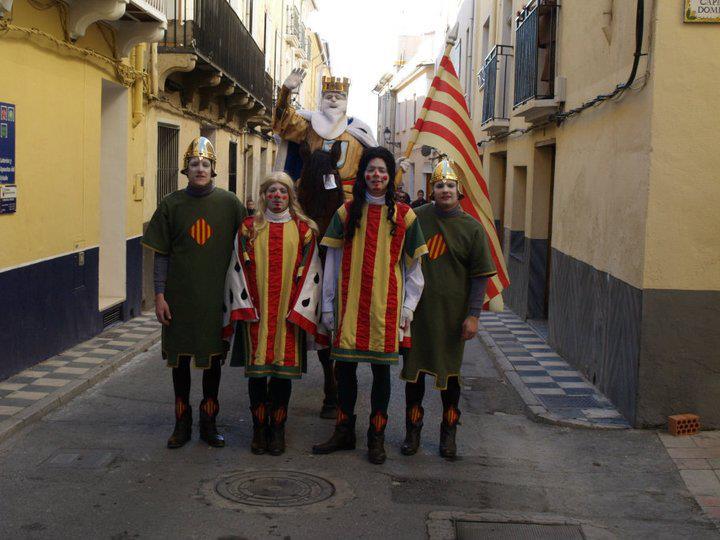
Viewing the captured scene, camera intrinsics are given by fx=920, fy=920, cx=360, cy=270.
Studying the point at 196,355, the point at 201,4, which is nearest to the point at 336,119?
the point at 196,355

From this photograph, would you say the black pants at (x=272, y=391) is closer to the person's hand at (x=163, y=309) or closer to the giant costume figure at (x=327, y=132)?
the person's hand at (x=163, y=309)

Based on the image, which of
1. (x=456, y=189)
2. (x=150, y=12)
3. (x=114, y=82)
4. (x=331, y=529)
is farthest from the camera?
(x=114, y=82)

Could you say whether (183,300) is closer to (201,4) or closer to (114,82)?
(114,82)

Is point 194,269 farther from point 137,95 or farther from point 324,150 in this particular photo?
point 137,95

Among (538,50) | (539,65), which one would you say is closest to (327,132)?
(538,50)

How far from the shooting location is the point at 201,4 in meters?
13.2

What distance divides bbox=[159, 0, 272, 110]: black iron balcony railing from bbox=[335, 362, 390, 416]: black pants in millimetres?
7970

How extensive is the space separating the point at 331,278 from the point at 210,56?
9051 mm

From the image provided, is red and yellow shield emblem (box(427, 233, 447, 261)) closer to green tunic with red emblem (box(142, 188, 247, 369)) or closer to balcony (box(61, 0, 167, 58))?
green tunic with red emblem (box(142, 188, 247, 369))

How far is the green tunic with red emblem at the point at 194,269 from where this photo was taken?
5.61 m

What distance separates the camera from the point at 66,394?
23.2 ft

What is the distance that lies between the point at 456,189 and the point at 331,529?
7.20 feet

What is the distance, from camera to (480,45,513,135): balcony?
14.5m

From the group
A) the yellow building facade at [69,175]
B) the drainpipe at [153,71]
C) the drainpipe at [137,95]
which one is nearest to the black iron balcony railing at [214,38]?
the drainpipe at [153,71]
